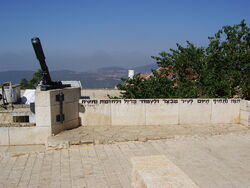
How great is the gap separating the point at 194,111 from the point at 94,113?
4188mm

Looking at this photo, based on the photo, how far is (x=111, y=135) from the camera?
907 centimetres

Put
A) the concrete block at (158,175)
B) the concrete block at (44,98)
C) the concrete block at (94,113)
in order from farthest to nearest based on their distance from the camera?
the concrete block at (94,113)
the concrete block at (44,98)
the concrete block at (158,175)

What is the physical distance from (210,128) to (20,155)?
707cm

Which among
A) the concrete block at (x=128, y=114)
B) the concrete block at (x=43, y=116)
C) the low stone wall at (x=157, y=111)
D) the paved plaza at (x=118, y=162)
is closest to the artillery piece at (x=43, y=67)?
the concrete block at (x=43, y=116)

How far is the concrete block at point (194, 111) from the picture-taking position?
1059 cm

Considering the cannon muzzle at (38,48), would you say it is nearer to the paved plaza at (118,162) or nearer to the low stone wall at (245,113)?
the paved plaza at (118,162)

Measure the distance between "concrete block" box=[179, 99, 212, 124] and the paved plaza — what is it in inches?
60.8

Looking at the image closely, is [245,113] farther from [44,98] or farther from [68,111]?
[44,98]

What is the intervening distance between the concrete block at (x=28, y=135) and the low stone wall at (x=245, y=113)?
7.92m

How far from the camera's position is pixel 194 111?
1068cm

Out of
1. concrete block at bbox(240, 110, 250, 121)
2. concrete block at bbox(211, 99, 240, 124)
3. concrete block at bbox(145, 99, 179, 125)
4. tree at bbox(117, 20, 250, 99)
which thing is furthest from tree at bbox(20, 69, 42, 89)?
concrete block at bbox(240, 110, 250, 121)

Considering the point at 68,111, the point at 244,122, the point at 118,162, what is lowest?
the point at 118,162

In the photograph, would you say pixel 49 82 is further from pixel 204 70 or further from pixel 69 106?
pixel 204 70

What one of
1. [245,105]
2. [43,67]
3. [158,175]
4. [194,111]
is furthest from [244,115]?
[158,175]
